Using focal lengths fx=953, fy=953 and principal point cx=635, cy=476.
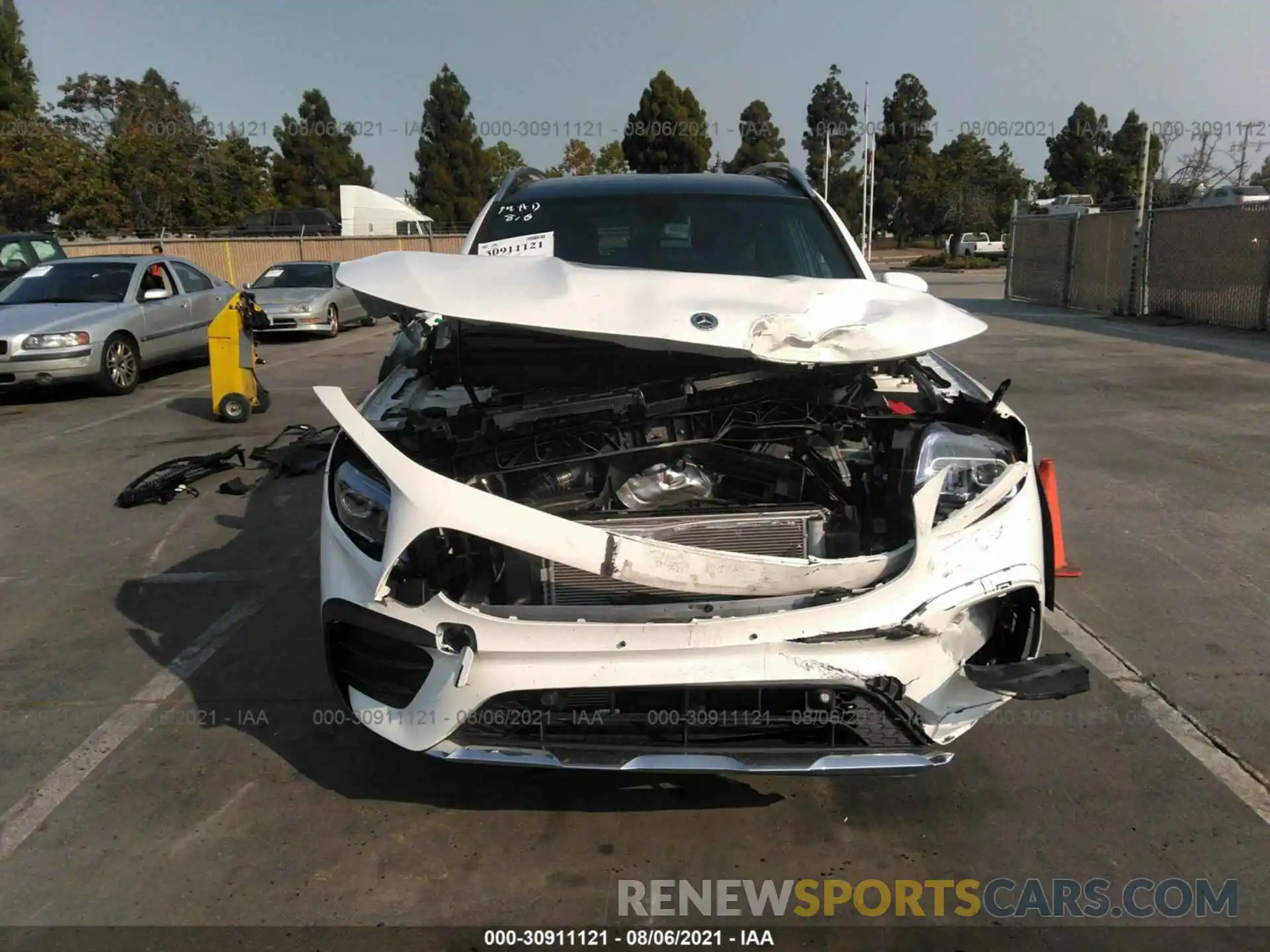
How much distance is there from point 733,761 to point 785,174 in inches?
143

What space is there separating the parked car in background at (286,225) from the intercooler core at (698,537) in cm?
3158

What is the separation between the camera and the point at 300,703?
368 cm

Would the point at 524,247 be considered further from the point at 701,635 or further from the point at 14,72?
the point at 14,72

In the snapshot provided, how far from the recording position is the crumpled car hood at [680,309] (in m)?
2.76

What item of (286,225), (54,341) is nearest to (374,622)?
(54,341)

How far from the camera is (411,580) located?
2584 millimetres

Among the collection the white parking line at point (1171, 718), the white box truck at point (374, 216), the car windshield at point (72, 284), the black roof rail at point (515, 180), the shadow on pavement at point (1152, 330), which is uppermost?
the white box truck at point (374, 216)

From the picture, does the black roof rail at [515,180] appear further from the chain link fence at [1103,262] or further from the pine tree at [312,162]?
the pine tree at [312,162]

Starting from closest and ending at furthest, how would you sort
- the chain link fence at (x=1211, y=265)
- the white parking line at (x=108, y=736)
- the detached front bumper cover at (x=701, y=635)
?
1. the detached front bumper cover at (x=701, y=635)
2. the white parking line at (x=108, y=736)
3. the chain link fence at (x=1211, y=265)

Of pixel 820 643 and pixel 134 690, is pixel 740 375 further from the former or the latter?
pixel 134 690

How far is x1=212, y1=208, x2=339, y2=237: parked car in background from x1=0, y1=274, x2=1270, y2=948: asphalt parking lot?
29.4 meters

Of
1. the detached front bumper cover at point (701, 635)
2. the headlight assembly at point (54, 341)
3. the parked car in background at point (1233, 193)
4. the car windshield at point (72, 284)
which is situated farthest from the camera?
the parked car in background at point (1233, 193)

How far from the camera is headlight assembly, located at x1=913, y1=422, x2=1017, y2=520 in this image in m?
2.77

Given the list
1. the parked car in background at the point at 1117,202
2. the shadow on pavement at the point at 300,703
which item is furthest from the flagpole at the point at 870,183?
the shadow on pavement at the point at 300,703
